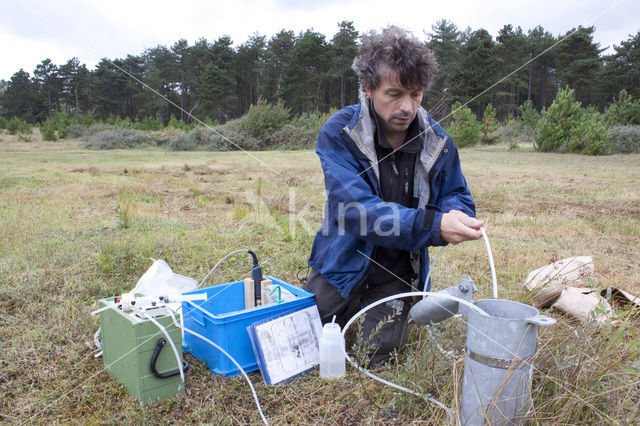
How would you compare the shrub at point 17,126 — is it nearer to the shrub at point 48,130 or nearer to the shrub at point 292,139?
the shrub at point 48,130

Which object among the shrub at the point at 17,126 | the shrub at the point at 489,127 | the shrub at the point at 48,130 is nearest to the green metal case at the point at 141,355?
the shrub at the point at 489,127

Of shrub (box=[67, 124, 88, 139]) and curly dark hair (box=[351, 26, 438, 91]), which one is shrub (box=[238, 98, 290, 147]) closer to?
shrub (box=[67, 124, 88, 139])

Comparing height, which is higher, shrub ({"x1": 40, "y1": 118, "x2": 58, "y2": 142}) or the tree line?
the tree line

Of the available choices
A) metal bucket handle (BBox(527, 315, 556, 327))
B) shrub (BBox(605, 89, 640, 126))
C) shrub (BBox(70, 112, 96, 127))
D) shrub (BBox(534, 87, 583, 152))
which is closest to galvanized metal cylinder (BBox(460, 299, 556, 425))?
metal bucket handle (BBox(527, 315, 556, 327))

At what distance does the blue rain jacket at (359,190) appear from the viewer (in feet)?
6.70

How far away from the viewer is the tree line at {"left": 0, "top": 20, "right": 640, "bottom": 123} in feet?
54.6

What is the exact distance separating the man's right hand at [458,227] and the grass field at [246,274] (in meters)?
0.43

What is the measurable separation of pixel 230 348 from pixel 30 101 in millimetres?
27033

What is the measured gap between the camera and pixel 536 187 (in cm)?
816

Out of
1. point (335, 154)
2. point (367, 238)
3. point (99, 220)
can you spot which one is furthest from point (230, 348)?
point (99, 220)

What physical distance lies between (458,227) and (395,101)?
0.81 m

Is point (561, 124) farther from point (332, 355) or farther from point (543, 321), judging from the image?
point (543, 321)

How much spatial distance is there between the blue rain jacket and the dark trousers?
106mm

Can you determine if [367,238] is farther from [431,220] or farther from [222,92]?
[222,92]
